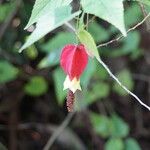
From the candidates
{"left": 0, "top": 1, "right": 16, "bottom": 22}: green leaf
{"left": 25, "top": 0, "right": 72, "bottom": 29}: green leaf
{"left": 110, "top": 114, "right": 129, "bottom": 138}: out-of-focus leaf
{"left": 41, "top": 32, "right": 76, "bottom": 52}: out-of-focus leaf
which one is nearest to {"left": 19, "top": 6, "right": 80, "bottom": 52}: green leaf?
{"left": 25, "top": 0, "right": 72, "bottom": 29}: green leaf

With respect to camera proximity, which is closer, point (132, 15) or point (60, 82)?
point (60, 82)

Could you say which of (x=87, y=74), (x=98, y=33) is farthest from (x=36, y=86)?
(x=87, y=74)

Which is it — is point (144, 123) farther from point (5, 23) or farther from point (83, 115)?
point (5, 23)

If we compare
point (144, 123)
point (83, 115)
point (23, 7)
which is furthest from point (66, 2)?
point (144, 123)

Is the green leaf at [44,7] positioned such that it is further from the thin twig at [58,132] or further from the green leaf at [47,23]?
the thin twig at [58,132]

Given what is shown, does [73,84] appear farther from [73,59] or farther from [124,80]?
[124,80]

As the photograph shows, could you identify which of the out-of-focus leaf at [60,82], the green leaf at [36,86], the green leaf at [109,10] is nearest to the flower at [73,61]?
the green leaf at [109,10]
